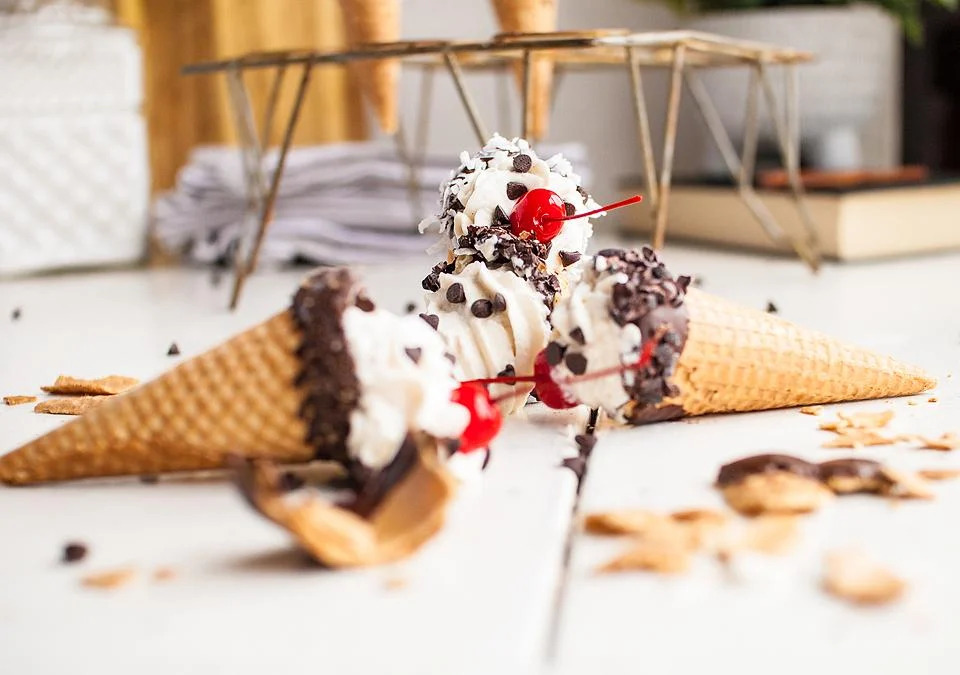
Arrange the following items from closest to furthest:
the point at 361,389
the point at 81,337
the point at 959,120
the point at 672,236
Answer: the point at 361,389 → the point at 81,337 → the point at 672,236 → the point at 959,120

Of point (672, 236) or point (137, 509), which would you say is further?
point (672, 236)

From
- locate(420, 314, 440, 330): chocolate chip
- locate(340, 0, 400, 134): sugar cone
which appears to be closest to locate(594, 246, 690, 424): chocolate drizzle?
locate(420, 314, 440, 330): chocolate chip

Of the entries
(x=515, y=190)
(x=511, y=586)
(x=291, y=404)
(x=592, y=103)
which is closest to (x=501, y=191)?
(x=515, y=190)

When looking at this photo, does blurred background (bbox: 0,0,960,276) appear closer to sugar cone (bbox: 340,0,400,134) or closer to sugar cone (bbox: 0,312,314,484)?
sugar cone (bbox: 340,0,400,134)

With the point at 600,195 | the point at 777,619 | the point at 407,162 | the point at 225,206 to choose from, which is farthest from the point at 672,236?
the point at 777,619

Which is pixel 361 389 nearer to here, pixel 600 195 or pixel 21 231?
pixel 21 231

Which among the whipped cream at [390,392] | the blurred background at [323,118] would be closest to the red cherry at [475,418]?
the whipped cream at [390,392]
